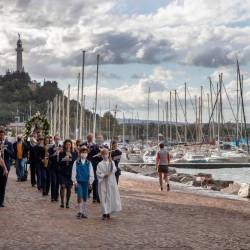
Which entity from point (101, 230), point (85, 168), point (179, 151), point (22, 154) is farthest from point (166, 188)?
point (179, 151)

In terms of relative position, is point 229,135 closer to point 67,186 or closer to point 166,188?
point 166,188

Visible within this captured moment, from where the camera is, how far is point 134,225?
49.0 ft

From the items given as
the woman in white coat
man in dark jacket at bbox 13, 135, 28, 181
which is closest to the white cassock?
the woman in white coat

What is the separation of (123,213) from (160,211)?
1.23m

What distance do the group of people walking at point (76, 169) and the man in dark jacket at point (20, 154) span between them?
9.36ft

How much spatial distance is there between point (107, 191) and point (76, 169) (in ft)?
3.09

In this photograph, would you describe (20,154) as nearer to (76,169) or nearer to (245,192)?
(245,192)

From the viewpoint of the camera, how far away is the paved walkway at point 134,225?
40.6 feet

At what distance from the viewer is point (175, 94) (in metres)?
87.7

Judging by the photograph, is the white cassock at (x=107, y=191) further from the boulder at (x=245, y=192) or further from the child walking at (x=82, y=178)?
the boulder at (x=245, y=192)

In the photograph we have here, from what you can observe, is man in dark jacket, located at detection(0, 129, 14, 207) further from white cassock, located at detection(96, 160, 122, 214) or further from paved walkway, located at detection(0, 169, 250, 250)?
white cassock, located at detection(96, 160, 122, 214)

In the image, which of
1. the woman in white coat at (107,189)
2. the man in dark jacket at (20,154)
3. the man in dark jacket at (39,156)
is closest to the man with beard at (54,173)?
the man in dark jacket at (39,156)

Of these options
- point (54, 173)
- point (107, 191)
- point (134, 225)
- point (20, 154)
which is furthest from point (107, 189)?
point (20, 154)

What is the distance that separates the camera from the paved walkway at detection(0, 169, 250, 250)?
12373 millimetres
